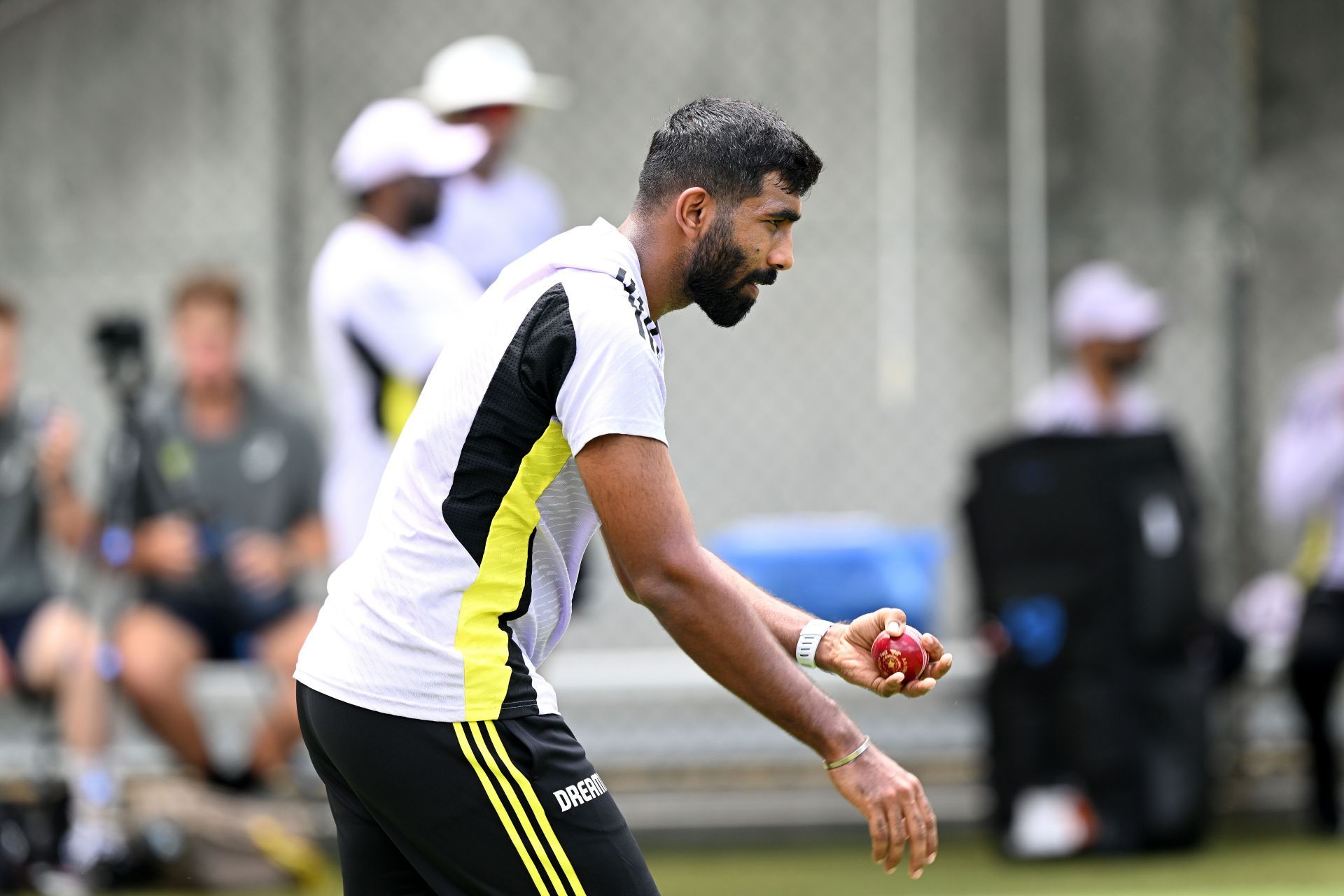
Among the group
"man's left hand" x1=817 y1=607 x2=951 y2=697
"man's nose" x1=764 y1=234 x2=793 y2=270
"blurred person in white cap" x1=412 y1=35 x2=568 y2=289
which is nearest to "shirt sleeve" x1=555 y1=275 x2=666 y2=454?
"man's nose" x1=764 y1=234 x2=793 y2=270

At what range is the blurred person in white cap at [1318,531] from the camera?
21.5 ft

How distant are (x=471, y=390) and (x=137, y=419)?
4014mm

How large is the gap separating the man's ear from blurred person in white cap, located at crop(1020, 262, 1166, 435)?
4.14 m

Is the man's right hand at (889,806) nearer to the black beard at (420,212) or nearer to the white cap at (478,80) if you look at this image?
the black beard at (420,212)

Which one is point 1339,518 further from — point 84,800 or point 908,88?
point 84,800

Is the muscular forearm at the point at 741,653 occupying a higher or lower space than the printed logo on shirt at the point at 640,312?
lower

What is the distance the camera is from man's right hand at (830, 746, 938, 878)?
255 centimetres

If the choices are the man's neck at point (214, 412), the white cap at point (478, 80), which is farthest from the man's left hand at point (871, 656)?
the man's neck at point (214, 412)

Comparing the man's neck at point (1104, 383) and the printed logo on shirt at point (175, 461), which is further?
the man's neck at point (1104, 383)

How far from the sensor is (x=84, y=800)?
5.90 m

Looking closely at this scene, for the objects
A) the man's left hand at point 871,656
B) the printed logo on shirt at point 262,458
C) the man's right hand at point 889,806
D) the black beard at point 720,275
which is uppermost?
the black beard at point 720,275

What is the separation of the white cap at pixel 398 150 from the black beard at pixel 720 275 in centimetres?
267

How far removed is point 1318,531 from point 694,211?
4973 mm

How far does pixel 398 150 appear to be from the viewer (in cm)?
529
